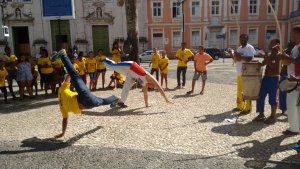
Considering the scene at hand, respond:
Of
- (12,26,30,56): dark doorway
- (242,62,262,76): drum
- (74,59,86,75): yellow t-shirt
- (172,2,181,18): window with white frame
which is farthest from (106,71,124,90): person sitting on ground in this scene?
(12,26,30,56): dark doorway

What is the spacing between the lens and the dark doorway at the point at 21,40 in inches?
1421

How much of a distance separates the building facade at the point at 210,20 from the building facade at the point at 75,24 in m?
2.31

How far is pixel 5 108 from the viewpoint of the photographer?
916cm

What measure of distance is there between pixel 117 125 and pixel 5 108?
4144 millimetres

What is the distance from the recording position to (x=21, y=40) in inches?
1453

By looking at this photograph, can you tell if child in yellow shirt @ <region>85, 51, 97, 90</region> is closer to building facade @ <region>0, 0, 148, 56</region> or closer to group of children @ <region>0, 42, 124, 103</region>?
group of children @ <region>0, 42, 124, 103</region>

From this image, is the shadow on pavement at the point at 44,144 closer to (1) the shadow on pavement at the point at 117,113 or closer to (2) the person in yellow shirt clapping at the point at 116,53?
(1) the shadow on pavement at the point at 117,113

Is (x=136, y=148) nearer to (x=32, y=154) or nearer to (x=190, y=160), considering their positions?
(x=190, y=160)

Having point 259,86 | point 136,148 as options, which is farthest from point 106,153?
point 259,86

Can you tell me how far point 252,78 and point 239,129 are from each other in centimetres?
114

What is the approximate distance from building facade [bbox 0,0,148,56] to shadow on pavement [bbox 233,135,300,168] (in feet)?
101

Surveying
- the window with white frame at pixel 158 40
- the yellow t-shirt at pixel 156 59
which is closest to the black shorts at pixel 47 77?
the yellow t-shirt at pixel 156 59

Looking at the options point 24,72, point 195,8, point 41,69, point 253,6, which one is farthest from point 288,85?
point 253,6

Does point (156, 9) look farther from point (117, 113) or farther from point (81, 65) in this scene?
point (117, 113)
